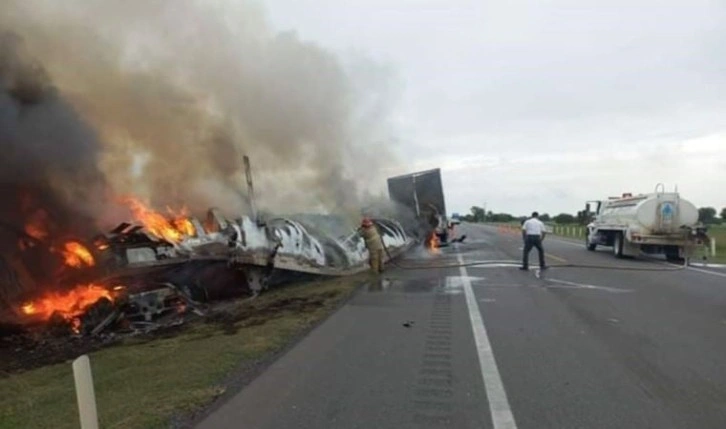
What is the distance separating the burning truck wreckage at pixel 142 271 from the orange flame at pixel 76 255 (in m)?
0.02

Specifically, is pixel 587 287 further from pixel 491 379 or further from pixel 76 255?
pixel 76 255

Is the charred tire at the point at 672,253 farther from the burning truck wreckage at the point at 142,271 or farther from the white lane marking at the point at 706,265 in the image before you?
the burning truck wreckage at the point at 142,271

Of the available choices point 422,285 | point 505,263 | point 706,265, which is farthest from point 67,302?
point 706,265

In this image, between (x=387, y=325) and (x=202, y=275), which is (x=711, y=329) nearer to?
(x=387, y=325)

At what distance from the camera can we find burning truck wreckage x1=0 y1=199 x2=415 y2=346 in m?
8.49

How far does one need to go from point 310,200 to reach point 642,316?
33.5 ft

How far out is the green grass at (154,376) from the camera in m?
4.27

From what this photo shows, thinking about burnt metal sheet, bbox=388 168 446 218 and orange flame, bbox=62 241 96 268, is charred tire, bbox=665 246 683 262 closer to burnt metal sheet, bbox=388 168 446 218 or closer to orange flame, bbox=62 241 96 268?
burnt metal sheet, bbox=388 168 446 218

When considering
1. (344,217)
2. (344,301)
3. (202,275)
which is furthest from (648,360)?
(344,217)

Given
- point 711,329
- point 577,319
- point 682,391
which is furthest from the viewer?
point 577,319

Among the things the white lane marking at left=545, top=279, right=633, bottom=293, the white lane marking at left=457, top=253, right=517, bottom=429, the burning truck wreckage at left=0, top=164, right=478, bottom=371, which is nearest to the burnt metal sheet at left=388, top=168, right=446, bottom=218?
the burning truck wreckage at left=0, top=164, right=478, bottom=371

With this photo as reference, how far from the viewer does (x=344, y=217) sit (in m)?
15.9

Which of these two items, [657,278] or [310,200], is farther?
[310,200]

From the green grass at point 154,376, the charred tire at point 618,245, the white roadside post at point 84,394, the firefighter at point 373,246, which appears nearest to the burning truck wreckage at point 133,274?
the green grass at point 154,376
